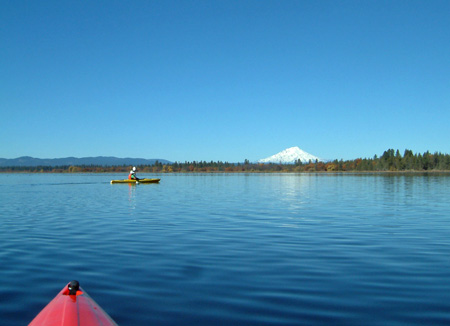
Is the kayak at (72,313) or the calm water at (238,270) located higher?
the kayak at (72,313)

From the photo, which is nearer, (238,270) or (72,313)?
(72,313)

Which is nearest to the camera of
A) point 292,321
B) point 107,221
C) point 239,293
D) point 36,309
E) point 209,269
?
point 292,321

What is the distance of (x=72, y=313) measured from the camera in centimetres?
617

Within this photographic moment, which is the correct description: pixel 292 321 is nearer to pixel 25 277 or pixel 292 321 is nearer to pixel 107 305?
pixel 107 305

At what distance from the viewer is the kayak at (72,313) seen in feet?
19.7

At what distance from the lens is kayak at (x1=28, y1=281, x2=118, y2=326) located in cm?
599

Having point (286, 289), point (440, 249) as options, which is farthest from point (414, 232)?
point (286, 289)

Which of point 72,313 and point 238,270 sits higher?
point 72,313

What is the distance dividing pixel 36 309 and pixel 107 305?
144 centimetres

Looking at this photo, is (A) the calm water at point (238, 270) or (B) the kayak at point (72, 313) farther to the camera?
(A) the calm water at point (238, 270)

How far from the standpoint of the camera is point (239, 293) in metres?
9.20

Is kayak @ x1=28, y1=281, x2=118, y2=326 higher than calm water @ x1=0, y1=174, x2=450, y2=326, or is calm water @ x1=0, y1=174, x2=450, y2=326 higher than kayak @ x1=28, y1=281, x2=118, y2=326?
kayak @ x1=28, y1=281, x2=118, y2=326

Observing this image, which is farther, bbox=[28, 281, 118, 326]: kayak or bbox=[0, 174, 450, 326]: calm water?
bbox=[0, 174, 450, 326]: calm water

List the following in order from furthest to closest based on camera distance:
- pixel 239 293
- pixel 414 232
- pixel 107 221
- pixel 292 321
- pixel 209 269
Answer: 1. pixel 107 221
2. pixel 414 232
3. pixel 209 269
4. pixel 239 293
5. pixel 292 321
